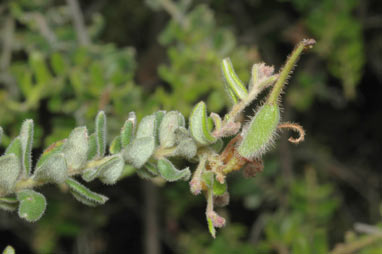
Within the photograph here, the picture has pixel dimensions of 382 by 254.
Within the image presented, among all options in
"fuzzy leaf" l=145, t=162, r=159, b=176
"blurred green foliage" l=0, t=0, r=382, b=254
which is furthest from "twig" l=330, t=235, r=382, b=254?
"fuzzy leaf" l=145, t=162, r=159, b=176

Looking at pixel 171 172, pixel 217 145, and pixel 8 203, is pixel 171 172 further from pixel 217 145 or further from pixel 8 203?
pixel 8 203

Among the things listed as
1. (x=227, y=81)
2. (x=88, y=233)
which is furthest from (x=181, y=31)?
(x=88, y=233)

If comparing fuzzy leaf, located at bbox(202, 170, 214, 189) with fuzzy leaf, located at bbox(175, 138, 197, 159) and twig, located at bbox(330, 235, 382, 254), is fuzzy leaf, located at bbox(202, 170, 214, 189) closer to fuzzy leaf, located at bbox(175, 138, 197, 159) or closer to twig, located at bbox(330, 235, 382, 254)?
fuzzy leaf, located at bbox(175, 138, 197, 159)

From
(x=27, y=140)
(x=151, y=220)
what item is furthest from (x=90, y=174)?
(x=151, y=220)

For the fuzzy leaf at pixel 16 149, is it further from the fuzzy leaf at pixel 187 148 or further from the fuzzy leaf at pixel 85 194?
the fuzzy leaf at pixel 187 148

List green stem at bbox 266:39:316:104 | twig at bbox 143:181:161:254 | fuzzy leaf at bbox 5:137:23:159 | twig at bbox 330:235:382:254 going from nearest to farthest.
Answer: green stem at bbox 266:39:316:104 → fuzzy leaf at bbox 5:137:23:159 → twig at bbox 330:235:382:254 → twig at bbox 143:181:161:254
